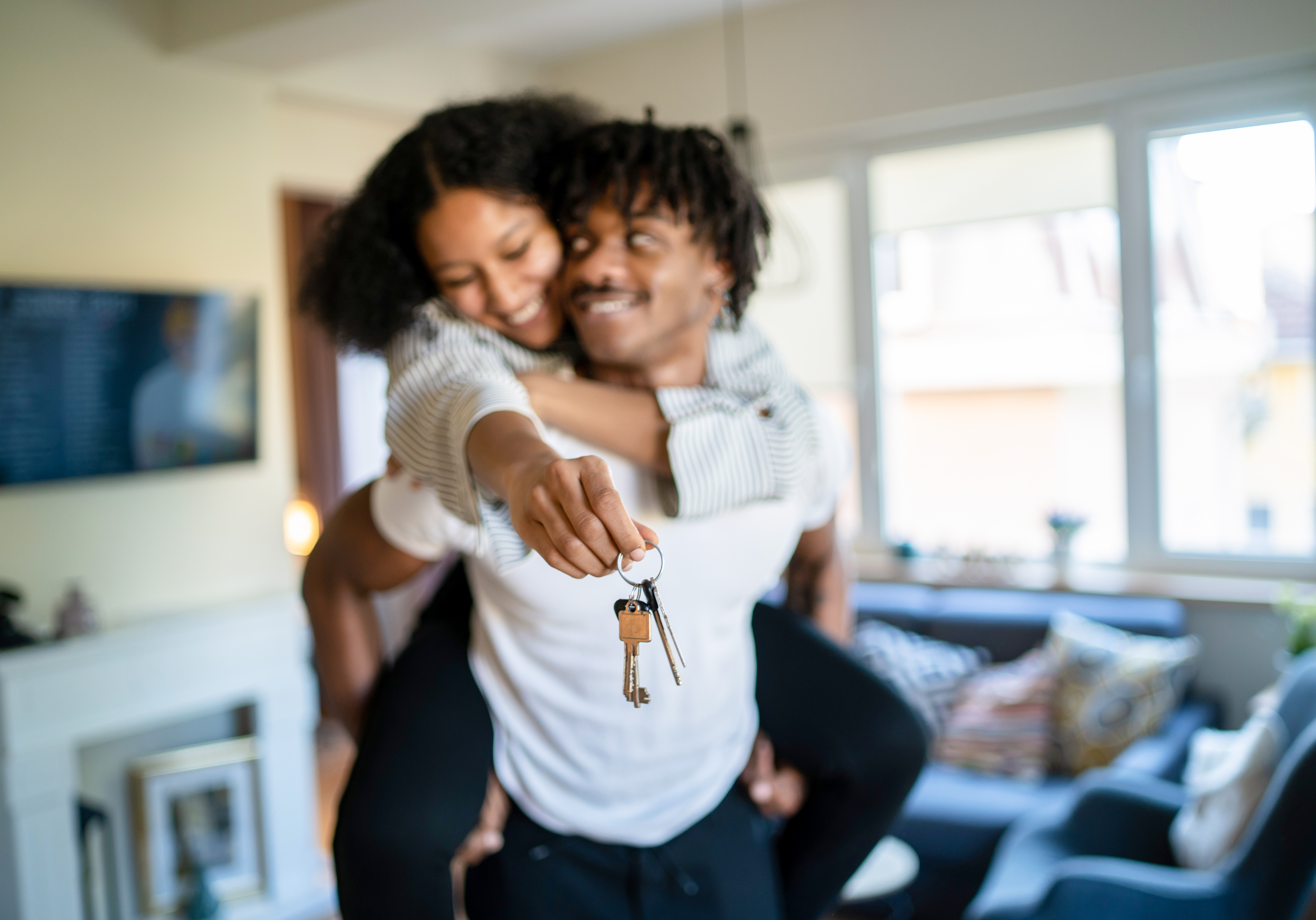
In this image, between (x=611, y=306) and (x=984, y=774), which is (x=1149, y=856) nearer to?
(x=984, y=774)

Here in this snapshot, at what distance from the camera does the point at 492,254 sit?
37.9 inches

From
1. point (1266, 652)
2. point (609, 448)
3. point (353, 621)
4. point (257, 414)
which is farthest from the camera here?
point (1266, 652)

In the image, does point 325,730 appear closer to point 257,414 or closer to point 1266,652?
point 257,414

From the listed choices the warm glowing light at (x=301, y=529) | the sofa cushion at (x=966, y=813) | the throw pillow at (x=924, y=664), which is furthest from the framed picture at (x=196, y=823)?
the throw pillow at (x=924, y=664)

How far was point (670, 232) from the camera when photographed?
94 centimetres

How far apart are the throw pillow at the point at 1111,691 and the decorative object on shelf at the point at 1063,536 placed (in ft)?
1.35

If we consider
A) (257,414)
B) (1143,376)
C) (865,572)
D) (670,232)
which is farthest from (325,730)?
(670,232)

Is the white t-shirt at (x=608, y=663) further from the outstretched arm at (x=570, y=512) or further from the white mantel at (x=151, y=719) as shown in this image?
the white mantel at (x=151, y=719)

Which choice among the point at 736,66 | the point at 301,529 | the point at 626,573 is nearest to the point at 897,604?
the point at 736,66

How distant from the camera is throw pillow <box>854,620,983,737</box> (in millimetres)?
3186

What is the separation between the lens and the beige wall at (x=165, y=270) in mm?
1627

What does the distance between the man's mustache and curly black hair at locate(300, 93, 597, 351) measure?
111mm

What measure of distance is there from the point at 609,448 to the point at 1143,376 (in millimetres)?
2752

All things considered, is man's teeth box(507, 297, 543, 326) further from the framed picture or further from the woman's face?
the framed picture
